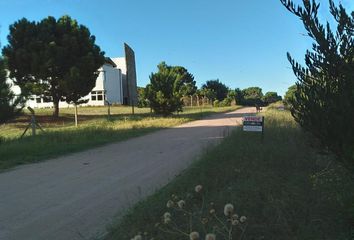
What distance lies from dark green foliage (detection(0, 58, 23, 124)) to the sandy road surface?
6.99 feet

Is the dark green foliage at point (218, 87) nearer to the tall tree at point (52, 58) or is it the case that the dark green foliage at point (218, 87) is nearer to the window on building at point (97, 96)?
the window on building at point (97, 96)

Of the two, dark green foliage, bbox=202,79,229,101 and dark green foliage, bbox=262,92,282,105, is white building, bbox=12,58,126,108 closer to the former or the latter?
dark green foliage, bbox=202,79,229,101

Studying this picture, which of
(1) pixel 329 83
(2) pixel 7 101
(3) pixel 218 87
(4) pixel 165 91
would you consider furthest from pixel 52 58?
(3) pixel 218 87

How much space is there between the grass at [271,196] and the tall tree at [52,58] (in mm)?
24379

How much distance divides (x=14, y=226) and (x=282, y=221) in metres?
3.76

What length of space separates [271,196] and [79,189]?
4.48m

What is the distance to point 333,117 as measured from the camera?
5020 millimetres

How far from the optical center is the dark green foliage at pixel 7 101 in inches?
573

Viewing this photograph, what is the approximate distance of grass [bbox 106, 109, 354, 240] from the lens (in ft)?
17.0

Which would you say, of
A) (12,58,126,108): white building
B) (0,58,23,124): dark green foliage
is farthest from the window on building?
(0,58,23,124): dark green foliage

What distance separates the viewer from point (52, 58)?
32.2m

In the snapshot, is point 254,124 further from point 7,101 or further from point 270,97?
point 270,97

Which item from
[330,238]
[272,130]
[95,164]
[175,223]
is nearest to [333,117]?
[330,238]

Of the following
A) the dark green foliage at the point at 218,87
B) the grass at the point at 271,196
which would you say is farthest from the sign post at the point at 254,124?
the dark green foliage at the point at 218,87
